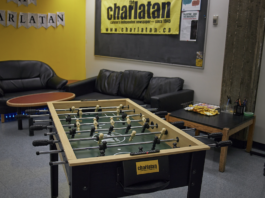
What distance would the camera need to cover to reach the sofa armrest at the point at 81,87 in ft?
15.8

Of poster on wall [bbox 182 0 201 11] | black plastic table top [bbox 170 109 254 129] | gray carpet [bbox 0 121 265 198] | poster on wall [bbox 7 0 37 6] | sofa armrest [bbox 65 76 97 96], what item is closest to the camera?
gray carpet [bbox 0 121 265 198]

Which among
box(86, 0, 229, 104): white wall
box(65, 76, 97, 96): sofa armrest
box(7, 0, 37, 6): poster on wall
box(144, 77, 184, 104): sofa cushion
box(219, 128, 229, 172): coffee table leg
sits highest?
box(7, 0, 37, 6): poster on wall

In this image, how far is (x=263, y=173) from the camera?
2.98 m

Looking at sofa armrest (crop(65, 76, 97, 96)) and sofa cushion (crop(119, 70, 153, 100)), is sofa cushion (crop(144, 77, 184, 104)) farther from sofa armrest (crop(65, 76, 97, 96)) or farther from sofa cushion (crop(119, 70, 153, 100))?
sofa armrest (crop(65, 76, 97, 96))

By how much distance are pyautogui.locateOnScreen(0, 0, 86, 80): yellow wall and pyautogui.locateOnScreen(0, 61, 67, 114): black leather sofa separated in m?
0.33

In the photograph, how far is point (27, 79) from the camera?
5.07m

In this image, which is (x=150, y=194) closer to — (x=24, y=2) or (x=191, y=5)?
(x=191, y=5)

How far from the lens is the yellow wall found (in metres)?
5.15

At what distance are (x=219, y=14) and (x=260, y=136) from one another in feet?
5.87

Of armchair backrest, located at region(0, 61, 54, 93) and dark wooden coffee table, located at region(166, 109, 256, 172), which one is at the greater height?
armchair backrest, located at region(0, 61, 54, 93)

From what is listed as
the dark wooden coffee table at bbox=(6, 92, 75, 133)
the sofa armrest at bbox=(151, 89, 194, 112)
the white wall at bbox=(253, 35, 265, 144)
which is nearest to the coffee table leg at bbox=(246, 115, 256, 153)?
the white wall at bbox=(253, 35, 265, 144)

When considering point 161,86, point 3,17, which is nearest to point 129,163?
point 161,86

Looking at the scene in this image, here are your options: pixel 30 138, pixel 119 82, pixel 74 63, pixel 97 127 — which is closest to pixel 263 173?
pixel 97 127

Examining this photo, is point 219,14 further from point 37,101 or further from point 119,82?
point 37,101
